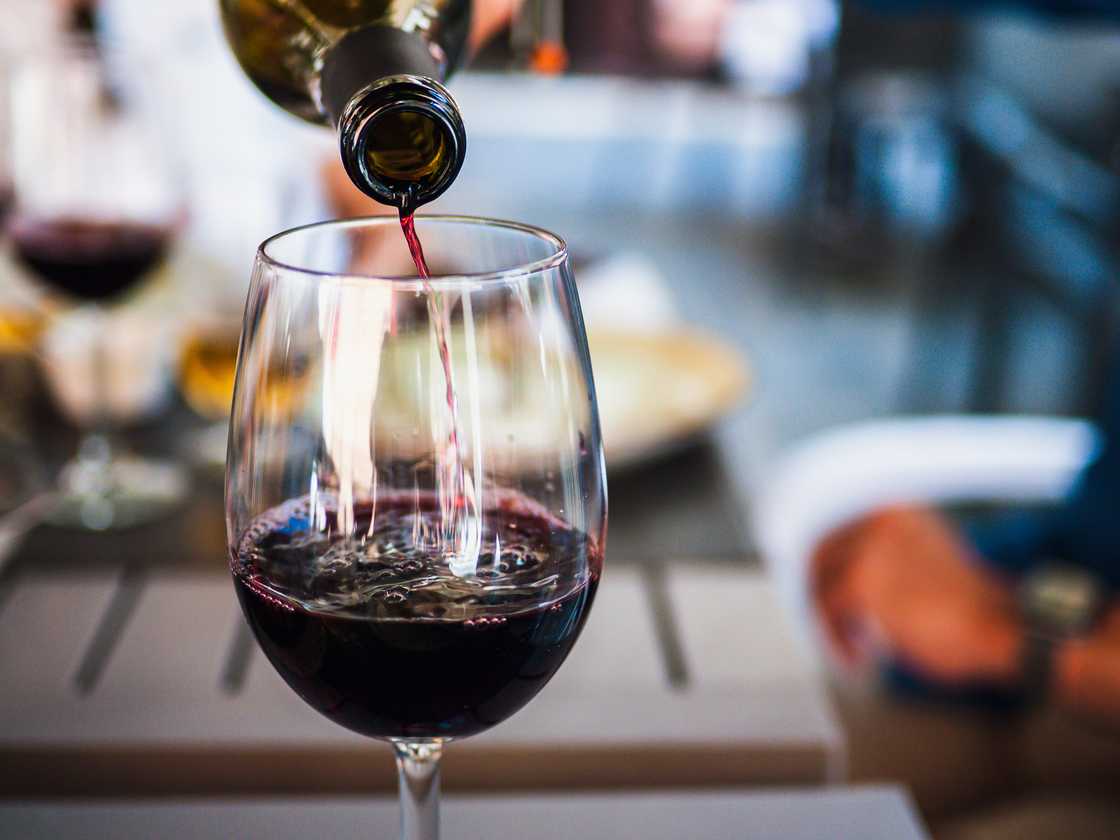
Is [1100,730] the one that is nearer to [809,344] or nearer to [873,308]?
[809,344]

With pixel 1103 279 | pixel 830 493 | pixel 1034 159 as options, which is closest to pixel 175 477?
pixel 830 493

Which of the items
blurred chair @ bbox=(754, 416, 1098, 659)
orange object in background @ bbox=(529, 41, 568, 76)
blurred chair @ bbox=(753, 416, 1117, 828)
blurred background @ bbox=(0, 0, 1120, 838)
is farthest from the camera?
blurred chair @ bbox=(754, 416, 1098, 659)

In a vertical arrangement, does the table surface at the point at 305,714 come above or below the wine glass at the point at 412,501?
below

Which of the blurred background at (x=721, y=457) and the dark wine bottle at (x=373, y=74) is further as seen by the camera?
the blurred background at (x=721, y=457)

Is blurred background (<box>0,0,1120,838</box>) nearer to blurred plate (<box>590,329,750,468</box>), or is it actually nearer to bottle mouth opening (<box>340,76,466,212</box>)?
blurred plate (<box>590,329,750,468</box>)

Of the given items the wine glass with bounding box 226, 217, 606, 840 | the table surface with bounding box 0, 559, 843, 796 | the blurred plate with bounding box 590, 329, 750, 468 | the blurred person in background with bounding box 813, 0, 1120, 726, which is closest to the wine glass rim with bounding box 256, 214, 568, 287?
the wine glass with bounding box 226, 217, 606, 840

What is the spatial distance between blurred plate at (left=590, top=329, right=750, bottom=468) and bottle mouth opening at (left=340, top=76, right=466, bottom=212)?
55 cm

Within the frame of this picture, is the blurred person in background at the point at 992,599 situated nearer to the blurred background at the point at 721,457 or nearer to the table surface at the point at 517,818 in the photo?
the blurred background at the point at 721,457

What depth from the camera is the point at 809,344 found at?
4191 millimetres

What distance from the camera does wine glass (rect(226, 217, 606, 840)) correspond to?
0.44m

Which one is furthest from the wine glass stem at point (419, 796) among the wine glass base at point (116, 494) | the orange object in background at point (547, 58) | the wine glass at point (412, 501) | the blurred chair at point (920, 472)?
the blurred chair at point (920, 472)

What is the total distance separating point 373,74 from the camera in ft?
1.40

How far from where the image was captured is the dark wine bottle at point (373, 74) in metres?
0.39

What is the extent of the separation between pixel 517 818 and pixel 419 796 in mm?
139
